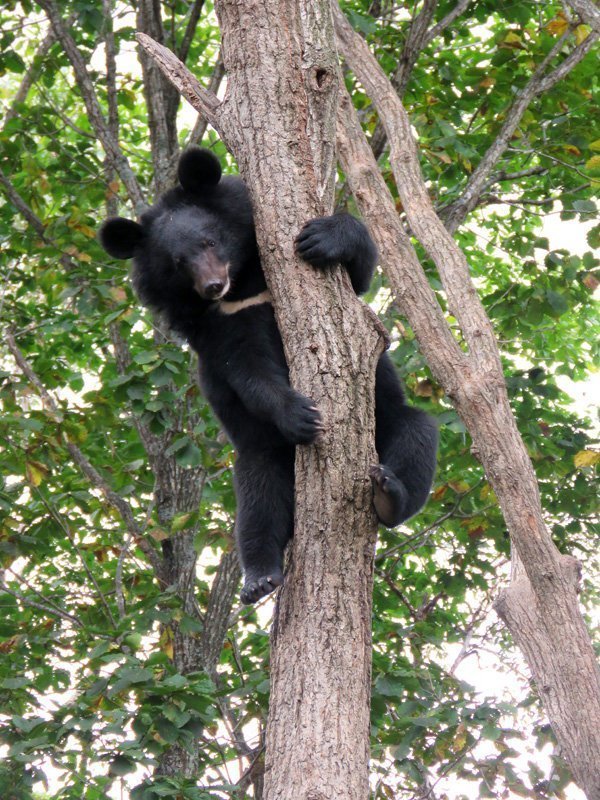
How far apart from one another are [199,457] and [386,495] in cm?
280

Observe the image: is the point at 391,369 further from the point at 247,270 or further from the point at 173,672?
the point at 173,672

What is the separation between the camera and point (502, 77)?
6539mm

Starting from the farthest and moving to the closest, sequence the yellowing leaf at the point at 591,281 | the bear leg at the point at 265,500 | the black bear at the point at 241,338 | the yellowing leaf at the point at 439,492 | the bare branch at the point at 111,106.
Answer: the bare branch at the point at 111,106
the yellowing leaf at the point at 439,492
the yellowing leaf at the point at 591,281
the bear leg at the point at 265,500
the black bear at the point at 241,338

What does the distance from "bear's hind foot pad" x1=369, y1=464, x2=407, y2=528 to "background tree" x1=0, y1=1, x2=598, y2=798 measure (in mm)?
1671

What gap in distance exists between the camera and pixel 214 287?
3.67 m

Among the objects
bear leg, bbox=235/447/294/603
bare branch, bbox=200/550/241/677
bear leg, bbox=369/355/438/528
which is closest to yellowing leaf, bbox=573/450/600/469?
bear leg, bbox=369/355/438/528

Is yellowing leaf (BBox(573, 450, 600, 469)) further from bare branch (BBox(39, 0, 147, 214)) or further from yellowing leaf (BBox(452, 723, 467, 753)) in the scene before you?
bare branch (BBox(39, 0, 147, 214))

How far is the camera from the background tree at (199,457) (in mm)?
4688

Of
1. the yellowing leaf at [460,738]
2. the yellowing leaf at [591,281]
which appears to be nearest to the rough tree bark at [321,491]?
the yellowing leaf at [460,738]

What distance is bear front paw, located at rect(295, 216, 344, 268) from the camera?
102 inches

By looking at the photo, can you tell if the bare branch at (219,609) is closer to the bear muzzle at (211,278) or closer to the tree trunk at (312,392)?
the bear muzzle at (211,278)

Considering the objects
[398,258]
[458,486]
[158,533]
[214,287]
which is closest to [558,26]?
[398,258]

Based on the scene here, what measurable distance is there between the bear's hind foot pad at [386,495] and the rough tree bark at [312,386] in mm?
91

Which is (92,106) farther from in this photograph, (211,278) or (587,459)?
(587,459)
